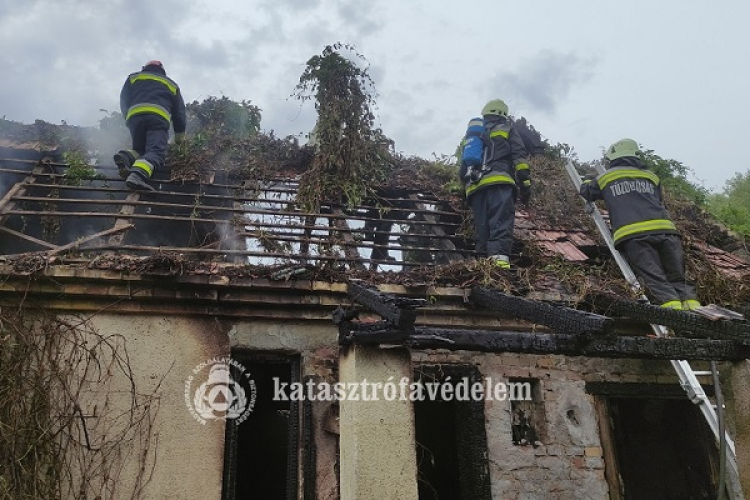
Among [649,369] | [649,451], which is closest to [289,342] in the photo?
[649,369]

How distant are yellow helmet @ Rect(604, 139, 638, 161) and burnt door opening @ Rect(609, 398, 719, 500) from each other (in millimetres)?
3107

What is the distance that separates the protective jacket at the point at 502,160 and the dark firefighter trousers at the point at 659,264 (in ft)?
4.94

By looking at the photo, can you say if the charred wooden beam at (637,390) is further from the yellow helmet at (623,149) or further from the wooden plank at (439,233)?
the yellow helmet at (623,149)

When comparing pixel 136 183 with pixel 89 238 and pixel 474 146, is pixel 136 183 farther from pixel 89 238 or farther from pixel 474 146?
pixel 474 146

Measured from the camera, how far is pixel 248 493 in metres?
9.91

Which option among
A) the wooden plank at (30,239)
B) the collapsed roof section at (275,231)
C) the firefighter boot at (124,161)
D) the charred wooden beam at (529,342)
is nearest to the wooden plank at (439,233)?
the collapsed roof section at (275,231)

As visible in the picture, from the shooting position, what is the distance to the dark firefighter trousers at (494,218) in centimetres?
655

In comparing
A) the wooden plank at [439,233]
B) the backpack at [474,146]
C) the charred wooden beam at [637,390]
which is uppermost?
the backpack at [474,146]

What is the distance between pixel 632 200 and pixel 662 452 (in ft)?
12.1

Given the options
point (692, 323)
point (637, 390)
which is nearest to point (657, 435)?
point (637, 390)

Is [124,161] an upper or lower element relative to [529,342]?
upper

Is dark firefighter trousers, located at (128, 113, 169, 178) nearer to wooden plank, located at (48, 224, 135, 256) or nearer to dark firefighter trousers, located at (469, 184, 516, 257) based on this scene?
wooden plank, located at (48, 224, 135, 256)

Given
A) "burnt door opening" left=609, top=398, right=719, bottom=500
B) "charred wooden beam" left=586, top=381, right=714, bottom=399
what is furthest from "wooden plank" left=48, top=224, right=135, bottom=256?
"burnt door opening" left=609, top=398, right=719, bottom=500

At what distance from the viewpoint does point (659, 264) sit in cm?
629
